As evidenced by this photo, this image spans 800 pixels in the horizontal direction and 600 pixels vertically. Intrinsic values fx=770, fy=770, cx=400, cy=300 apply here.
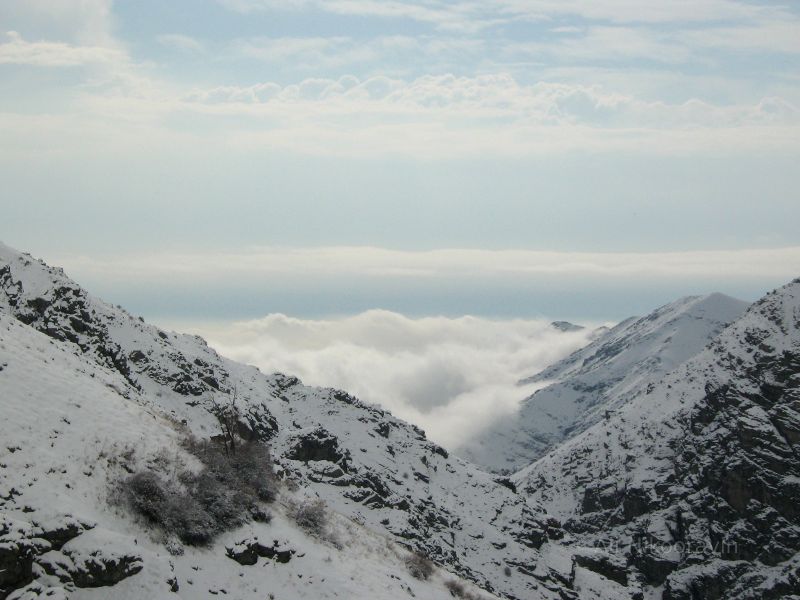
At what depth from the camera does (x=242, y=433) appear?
339 feet

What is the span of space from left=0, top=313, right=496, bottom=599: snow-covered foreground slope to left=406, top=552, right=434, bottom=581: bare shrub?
897 millimetres

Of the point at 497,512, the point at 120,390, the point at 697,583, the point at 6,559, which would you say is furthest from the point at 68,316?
the point at 697,583

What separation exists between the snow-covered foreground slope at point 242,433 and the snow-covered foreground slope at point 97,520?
113mm

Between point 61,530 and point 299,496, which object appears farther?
point 299,496

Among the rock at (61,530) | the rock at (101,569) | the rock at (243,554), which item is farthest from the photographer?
the rock at (243,554)

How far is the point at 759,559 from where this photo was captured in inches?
6900

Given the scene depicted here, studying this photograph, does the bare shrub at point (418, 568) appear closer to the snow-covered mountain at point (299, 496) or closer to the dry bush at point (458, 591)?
the snow-covered mountain at point (299, 496)

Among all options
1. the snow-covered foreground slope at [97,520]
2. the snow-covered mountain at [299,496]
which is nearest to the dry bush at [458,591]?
the snow-covered mountain at [299,496]

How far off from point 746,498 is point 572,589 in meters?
83.3

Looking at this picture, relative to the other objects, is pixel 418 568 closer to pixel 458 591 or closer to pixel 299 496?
pixel 458 591

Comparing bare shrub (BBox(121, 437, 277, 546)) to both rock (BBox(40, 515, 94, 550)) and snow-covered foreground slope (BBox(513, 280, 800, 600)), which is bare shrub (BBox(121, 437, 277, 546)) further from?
snow-covered foreground slope (BBox(513, 280, 800, 600))

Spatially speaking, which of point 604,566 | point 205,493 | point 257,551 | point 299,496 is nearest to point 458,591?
point 299,496

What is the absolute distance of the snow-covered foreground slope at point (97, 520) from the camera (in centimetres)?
2636

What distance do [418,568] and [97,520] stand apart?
22.9m
